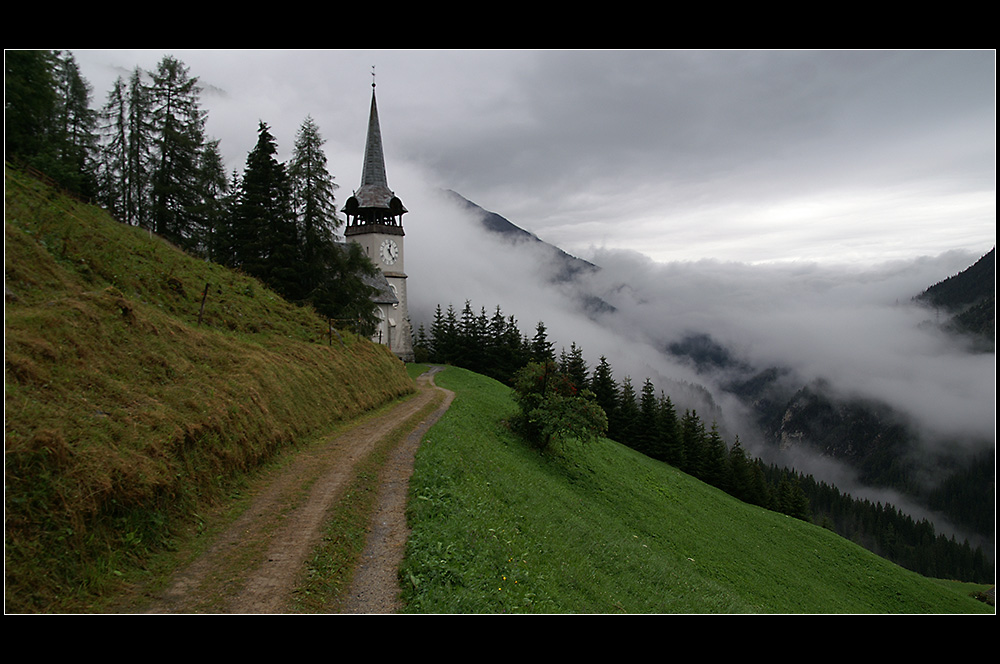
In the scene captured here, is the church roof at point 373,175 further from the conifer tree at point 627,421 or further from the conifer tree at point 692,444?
the conifer tree at point 692,444

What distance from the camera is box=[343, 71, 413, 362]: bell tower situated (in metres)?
65.6

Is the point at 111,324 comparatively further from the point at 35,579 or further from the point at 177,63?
the point at 177,63

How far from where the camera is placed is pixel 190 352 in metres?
13.7

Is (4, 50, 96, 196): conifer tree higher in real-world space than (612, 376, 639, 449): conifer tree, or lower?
higher

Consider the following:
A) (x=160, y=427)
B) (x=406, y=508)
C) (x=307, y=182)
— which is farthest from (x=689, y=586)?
(x=307, y=182)

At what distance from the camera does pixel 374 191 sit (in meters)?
65.8

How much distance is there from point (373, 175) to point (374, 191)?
2.64m

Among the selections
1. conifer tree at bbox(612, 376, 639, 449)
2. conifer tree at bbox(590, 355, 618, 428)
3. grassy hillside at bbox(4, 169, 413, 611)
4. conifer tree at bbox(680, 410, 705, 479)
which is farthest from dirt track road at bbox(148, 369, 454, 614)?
conifer tree at bbox(680, 410, 705, 479)

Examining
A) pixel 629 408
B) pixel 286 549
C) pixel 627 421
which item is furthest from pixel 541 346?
pixel 286 549

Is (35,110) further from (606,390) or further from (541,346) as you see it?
(606,390)

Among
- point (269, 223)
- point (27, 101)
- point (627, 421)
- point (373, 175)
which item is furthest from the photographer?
point (373, 175)

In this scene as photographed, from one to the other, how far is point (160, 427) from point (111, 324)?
4453 mm

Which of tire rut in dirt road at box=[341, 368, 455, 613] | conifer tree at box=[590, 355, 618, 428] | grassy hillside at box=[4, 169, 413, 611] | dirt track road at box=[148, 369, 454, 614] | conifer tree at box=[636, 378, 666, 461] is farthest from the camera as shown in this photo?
conifer tree at box=[590, 355, 618, 428]

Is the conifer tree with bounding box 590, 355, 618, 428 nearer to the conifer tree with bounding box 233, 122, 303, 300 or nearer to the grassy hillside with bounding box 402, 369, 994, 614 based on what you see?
the grassy hillside with bounding box 402, 369, 994, 614
